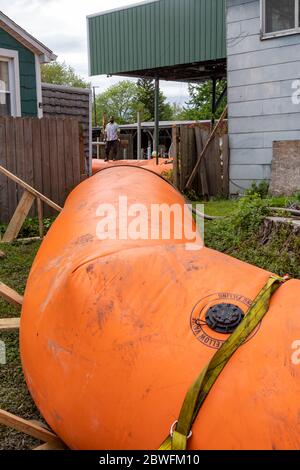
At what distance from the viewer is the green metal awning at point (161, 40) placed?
14.9 metres

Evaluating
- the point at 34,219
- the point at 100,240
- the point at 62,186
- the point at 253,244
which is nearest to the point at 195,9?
the point at 62,186

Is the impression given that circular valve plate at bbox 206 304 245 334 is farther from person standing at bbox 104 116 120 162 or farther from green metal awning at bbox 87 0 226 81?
person standing at bbox 104 116 120 162

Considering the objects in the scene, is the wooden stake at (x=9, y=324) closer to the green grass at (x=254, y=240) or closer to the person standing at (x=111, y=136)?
the green grass at (x=254, y=240)

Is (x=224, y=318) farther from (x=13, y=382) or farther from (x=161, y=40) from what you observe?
(x=161, y=40)

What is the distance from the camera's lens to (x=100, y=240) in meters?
3.12

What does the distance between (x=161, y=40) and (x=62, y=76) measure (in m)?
73.8

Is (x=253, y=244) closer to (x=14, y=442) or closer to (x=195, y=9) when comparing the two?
(x=14, y=442)

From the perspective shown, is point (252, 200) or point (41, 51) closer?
point (252, 200)

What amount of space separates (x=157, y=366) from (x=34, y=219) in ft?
21.7

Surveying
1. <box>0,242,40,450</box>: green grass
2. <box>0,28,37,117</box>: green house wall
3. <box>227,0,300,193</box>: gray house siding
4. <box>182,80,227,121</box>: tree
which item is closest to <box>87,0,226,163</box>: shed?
<box>227,0,300,193</box>: gray house siding

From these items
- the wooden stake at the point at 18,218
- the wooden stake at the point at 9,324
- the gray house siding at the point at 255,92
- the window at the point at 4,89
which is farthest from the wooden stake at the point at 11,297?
the window at the point at 4,89

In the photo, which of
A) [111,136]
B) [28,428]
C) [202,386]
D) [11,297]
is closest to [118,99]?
[111,136]

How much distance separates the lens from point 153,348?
91.1 inches

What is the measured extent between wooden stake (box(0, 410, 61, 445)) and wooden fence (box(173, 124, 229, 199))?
A: 8.70 meters
